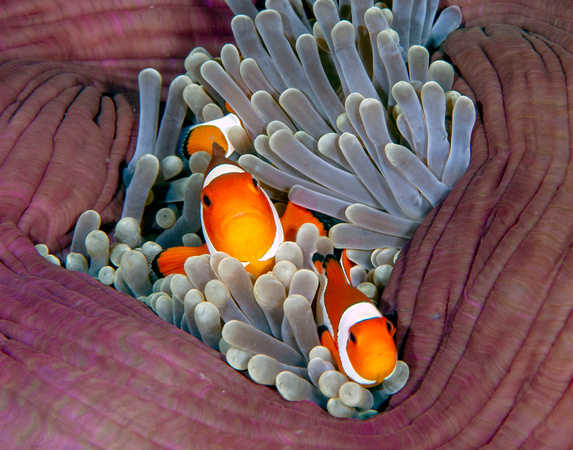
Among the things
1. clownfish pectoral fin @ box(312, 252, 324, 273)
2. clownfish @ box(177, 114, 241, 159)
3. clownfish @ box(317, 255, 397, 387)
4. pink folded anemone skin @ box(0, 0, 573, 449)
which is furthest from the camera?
clownfish @ box(177, 114, 241, 159)

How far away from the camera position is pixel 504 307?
2.19 ft

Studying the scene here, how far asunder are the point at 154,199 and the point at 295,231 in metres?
0.44

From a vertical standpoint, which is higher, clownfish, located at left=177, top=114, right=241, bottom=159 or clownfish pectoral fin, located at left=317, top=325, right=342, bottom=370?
clownfish, located at left=177, top=114, right=241, bottom=159

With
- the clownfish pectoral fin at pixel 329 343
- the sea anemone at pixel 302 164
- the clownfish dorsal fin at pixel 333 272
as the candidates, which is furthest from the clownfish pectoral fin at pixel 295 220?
the clownfish pectoral fin at pixel 329 343

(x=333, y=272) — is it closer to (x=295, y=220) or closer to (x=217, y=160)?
(x=295, y=220)

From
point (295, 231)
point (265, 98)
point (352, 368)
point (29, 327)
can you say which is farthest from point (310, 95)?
point (29, 327)

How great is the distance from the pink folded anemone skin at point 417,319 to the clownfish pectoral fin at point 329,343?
0.12m

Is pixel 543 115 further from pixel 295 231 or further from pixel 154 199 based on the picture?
pixel 154 199

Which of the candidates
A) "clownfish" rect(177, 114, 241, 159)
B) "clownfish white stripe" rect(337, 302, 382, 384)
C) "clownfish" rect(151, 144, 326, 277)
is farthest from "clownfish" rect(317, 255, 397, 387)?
"clownfish" rect(177, 114, 241, 159)

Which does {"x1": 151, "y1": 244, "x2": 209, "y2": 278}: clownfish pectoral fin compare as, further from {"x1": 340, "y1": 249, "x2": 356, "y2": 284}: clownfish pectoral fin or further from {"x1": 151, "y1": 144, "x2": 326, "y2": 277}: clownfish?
{"x1": 340, "y1": 249, "x2": 356, "y2": 284}: clownfish pectoral fin

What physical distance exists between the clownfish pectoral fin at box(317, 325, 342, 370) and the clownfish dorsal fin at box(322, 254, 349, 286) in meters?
0.09

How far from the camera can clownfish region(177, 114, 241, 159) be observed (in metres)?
1.24

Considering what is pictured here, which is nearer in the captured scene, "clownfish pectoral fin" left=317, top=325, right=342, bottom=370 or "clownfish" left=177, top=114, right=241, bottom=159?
"clownfish pectoral fin" left=317, top=325, right=342, bottom=370

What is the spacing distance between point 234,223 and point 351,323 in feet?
0.95
